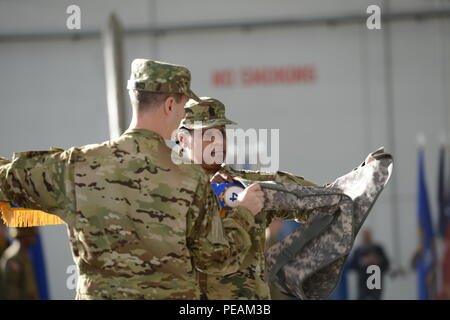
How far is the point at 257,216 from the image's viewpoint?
3.60 m

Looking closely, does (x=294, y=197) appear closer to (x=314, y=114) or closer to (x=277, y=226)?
(x=277, y=226)

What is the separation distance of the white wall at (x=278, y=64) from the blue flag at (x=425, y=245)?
3.14ft

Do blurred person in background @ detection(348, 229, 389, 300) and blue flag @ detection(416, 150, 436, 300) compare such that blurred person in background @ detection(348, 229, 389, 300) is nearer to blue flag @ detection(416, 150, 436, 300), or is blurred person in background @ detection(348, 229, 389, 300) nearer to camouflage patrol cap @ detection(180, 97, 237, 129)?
blue flag @ detection(416, 150, 436, 300)

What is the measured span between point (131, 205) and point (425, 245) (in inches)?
336

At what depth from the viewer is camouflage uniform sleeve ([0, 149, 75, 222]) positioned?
2773 millimetres

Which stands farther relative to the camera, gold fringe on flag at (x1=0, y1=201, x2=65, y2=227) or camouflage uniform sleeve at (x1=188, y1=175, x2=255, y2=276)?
gold fringe on flag at (x1=0, y1=201, x2=65, y2=227)

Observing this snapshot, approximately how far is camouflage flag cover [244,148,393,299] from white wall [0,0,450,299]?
7799 mm

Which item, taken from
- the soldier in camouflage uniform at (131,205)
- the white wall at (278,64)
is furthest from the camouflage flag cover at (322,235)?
the white wall at (278,64)

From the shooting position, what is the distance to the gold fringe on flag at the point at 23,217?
10.2 feet

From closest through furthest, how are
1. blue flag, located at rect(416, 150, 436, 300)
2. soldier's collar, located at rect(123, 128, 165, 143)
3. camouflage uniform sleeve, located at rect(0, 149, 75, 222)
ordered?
camouflage uniform sleeve, located at rect(0, 149, 75, 222)
soldier's collar, located at rect(123, 128, 165, 143)
blue flag, located at rect(416, 150, 436, 300)

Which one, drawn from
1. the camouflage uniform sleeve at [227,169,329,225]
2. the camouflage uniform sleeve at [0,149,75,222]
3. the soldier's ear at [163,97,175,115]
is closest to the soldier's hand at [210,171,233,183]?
the camouflage uniform sleeve at [227,169,329,225]

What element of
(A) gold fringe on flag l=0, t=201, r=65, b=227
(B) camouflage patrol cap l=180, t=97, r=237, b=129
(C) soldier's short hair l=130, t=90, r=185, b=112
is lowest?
(A) gold fringe on flag l=0, t=201, r=65, b=227

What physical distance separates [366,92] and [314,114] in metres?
0.88
